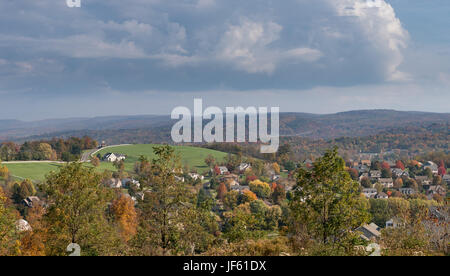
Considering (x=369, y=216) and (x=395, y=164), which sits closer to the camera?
(x=369, y=216)

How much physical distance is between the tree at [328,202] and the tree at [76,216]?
15.2 ft

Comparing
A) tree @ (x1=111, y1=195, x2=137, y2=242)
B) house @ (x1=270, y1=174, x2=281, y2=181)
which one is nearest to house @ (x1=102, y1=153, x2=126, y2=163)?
house @ (x1=270, y1=174, x2=281, y2=181)

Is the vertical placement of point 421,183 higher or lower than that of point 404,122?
lower

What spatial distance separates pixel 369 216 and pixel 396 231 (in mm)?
2763

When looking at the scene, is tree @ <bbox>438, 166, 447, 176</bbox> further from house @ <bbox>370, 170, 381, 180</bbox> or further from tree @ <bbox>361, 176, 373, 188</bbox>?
tree @ <bbox>361, 176, 373, 188</bbox>

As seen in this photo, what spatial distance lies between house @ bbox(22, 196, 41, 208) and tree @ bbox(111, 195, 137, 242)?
8059 millimetres

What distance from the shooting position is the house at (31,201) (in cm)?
2948

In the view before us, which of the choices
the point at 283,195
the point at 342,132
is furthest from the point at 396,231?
the point at 342,132

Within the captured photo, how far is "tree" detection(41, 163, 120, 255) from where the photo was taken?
28.0 feet

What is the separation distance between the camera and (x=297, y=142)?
84.8 metres

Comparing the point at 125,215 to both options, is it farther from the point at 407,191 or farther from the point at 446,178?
the point at 446,178

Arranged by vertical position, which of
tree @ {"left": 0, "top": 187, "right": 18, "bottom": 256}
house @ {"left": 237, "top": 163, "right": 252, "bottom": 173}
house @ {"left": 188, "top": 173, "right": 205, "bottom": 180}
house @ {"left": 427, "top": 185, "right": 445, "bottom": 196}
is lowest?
house @ {"left": 427, "top": 185, "right": 445, "bottom": 196}
